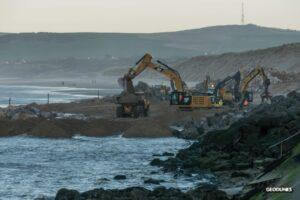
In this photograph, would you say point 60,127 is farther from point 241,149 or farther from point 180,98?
point 241,149

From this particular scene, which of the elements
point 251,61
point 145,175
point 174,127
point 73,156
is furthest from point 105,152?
point 251,61

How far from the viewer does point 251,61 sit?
167500mm

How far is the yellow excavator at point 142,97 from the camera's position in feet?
192

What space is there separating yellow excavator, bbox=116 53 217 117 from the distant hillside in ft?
245

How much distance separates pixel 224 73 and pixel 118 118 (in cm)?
11004

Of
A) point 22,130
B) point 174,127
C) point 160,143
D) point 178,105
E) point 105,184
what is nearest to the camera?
point 105,184

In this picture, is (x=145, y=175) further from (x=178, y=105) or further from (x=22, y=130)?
(x=178, y=105)

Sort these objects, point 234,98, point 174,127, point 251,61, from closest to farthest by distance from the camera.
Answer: point 174,127 → point 234,98 → point 251,61

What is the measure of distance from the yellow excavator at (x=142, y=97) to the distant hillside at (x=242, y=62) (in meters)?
74.7

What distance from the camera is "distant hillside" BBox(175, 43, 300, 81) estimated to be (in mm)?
150250

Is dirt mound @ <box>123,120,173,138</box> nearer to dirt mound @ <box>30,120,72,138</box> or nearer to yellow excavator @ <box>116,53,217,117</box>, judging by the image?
dirt mound @ <box>30,120,72,138</box>

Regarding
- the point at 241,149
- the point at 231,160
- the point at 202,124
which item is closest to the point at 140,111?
the point at 202,124

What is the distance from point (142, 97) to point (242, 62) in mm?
113830

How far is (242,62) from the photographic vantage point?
172 metres
